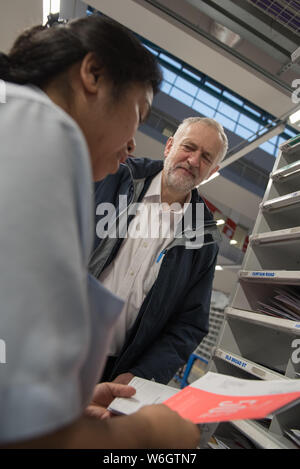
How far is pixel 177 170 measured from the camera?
2.13 meters

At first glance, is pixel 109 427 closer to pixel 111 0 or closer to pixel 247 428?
pixel 247 428

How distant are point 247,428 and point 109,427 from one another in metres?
1.17

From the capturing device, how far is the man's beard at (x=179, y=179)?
2.12 m

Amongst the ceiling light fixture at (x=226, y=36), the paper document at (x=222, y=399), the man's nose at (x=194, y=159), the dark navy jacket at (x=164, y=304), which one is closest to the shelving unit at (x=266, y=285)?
the dark navy jacket at (x=164, y=304)

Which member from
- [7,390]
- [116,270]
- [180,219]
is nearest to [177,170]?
[180,219]

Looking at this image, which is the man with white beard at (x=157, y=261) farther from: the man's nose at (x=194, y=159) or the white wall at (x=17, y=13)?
the white wall at (x=17, y=13)

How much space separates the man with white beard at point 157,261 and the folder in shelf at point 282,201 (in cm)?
63

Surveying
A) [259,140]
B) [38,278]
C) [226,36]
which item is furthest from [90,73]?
[259,140]

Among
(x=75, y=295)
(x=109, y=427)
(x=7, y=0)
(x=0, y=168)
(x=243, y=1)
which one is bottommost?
(x=109, y=427)

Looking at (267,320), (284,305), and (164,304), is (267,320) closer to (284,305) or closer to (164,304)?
(284,305)

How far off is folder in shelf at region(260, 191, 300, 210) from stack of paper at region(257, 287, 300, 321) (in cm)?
64

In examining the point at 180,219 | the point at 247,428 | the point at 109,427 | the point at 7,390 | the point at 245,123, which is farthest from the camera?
the point at 245,123

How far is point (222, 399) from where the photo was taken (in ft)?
2.49

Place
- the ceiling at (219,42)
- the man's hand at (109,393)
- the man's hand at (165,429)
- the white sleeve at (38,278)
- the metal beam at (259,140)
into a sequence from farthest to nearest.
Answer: the metal beam at (259,140), the ceiling at (219,42), the man's hand at (109,393), the man's hand at (165,429), the white sleeve at (38,278)
